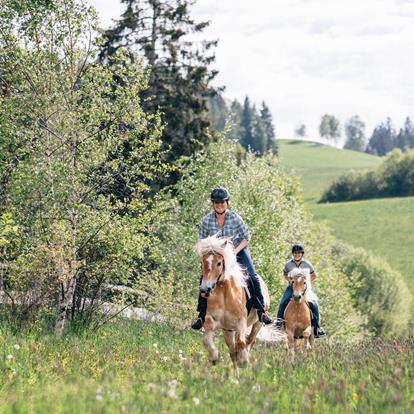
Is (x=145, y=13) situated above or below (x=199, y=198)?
above

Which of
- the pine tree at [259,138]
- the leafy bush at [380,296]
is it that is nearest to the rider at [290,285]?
the leafy bush at [380,296]

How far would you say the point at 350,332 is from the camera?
163ft

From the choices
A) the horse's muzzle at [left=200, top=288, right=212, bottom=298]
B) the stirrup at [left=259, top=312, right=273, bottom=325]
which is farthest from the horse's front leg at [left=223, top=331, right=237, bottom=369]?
the stirrup at [left=259, top=312, right=273, bottom=325]

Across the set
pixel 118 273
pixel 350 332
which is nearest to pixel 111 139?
pixel 118 273

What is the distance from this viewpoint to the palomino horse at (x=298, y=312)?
1667 cm

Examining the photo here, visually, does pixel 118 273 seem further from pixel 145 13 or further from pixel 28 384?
pixel 145 13

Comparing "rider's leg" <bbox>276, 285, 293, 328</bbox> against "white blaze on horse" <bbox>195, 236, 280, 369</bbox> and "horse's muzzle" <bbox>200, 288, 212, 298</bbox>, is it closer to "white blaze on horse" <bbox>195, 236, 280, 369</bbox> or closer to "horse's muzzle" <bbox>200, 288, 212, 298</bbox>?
"white blaze on horse" <bbox>195, 236, 280, 369</bbox>

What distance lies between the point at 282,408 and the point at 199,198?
24.6 meters

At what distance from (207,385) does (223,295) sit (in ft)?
13.7

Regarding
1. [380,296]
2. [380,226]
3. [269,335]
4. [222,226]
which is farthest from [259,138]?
[222,226]

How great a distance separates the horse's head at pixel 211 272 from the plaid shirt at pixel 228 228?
2.76 ft

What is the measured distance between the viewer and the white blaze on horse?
1168 centimetres

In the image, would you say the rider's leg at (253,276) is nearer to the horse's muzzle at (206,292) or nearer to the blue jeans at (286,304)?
the horse's muzzle at (206,292)

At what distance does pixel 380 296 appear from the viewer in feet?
228
